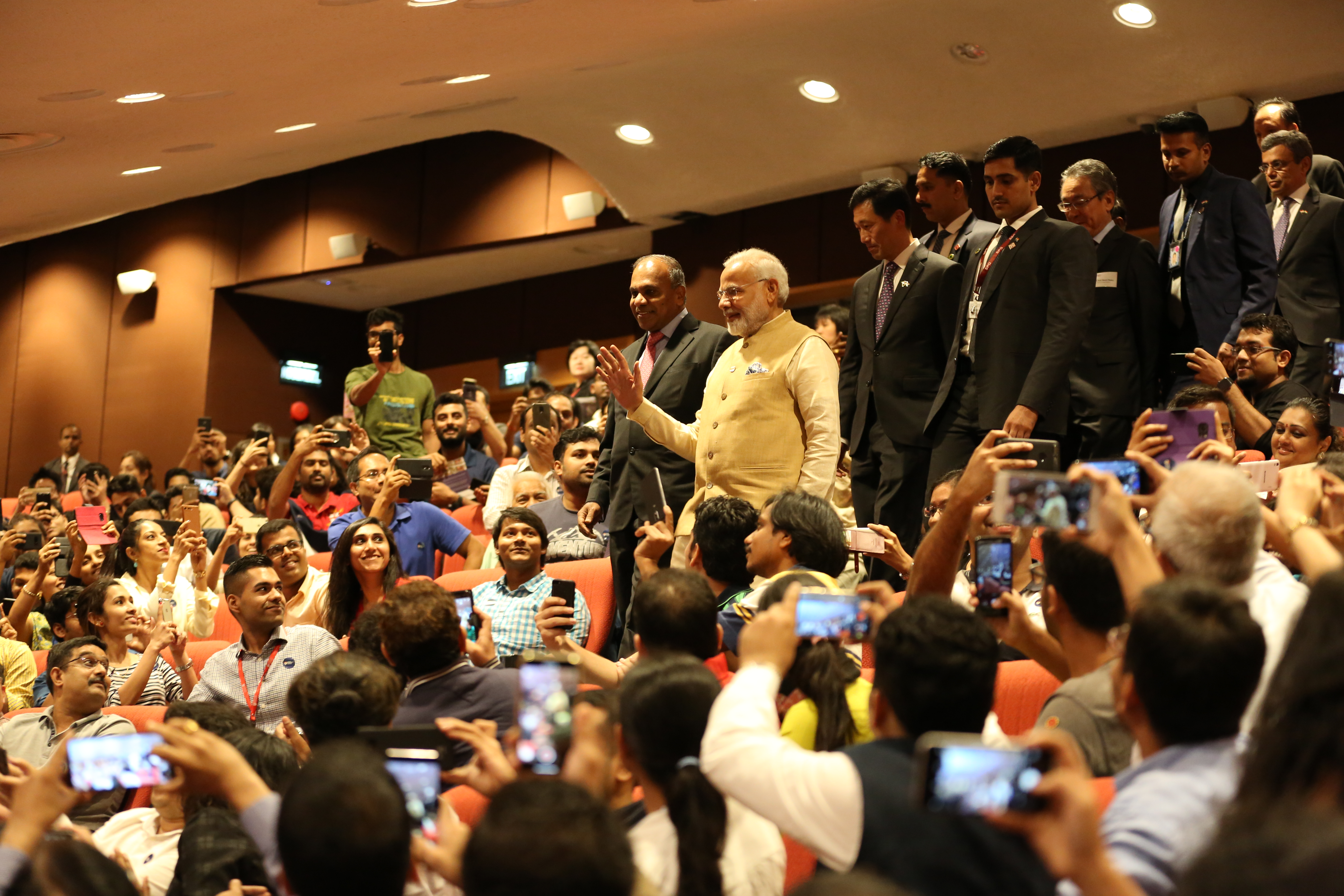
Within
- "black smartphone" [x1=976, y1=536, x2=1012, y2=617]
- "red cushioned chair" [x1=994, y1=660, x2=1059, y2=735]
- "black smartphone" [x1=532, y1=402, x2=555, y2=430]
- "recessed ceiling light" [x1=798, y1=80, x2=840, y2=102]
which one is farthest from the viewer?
"recessed ceiling light" [x1=798, y1=80, x2=840, y2=102]

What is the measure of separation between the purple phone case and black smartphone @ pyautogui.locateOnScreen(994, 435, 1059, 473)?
157mm

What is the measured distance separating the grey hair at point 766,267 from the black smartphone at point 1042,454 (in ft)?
5.50

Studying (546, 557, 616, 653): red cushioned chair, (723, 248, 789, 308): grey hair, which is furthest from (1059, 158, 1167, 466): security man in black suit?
Result: (546, 557, 616, 653): red cushioned chair

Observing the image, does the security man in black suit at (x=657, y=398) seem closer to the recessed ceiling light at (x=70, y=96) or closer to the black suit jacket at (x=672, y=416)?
the black suit jacket at (x=672, y=416)

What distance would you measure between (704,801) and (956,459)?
230 cm

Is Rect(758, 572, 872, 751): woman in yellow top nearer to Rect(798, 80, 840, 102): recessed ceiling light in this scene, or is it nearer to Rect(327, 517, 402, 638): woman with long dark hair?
Rect(327, 517, 402, 638): woman with long dark hair

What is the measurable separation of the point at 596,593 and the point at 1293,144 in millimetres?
2626

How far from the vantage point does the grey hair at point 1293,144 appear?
14.6 feet

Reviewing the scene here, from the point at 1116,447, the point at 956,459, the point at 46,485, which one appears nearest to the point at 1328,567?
the point at 956,459

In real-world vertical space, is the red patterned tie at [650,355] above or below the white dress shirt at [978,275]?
below

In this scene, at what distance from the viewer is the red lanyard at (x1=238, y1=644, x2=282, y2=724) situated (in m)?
3.74

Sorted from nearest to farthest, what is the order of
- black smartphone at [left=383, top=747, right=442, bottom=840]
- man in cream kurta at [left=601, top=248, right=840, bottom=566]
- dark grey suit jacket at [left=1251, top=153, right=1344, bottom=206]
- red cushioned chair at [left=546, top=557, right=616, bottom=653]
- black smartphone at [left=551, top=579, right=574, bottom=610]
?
black smartphone at [left=383, top=747, right=442, bottom=840], black smartphone at [left=551, top=579, right=574, bottom=610], man in cream kurta at [left=601, top=248, right=840, bottom=566], red cushioned chair at [left=546, top=557, right=616, bottom=653], dark grey suit jacket at [left=1251, top=153, right=1344, bottom=206]

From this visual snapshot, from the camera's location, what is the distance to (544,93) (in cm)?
755

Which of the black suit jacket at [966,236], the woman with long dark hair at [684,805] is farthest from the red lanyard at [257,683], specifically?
the black suit jacket at [966,236]
